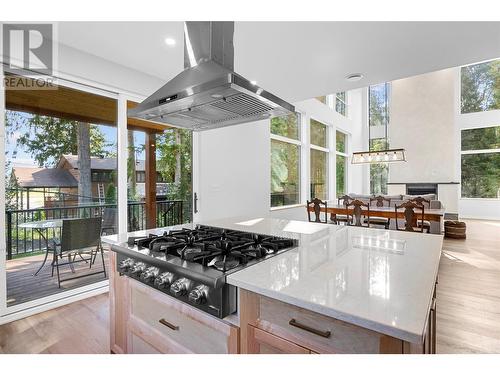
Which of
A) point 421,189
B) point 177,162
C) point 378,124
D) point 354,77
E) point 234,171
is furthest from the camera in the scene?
point 378,124

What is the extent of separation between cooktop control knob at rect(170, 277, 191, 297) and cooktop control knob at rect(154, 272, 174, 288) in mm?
56

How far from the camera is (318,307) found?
32.3 inches

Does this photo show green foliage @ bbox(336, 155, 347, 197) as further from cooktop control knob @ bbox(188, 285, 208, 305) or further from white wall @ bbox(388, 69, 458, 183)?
cooktop control knob @ bbox(188, 285, 208, 305)

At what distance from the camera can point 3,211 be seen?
7.54ft

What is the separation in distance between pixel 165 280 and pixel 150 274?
116 millimetres

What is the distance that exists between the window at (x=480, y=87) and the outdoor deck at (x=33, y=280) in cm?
1065

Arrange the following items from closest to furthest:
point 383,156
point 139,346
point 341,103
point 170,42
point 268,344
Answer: point 268,344 → point 139,346 → point 170,42 → point 383,156 → point 341,103

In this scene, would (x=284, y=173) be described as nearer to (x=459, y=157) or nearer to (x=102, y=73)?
(x=102, y=73)

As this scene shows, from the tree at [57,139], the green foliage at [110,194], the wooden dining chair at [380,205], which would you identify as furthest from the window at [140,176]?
the wooden dining chair at [380,205]

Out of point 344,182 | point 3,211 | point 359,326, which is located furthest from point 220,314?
point 344,182

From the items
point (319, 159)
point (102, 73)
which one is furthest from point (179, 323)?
point (319, 159)

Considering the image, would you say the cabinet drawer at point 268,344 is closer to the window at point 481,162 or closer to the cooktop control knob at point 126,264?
the cooktop control knob at point 126,264

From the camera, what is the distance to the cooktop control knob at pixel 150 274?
1.25 meters
